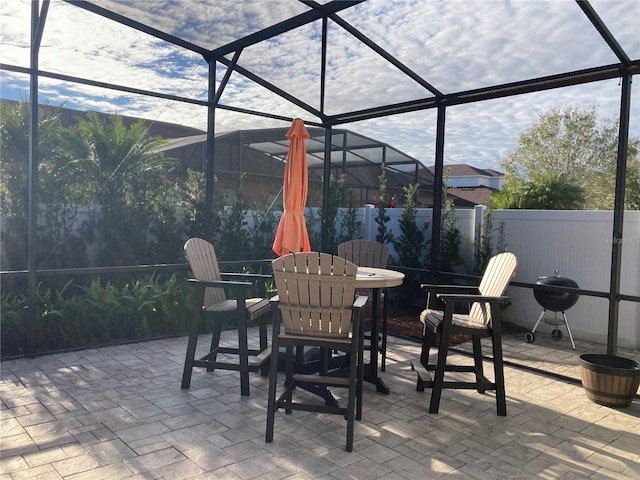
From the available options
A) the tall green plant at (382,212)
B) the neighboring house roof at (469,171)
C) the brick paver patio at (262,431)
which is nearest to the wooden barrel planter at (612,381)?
the brick paver patio at (262,431)

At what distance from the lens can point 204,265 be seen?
397cm

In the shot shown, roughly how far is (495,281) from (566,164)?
11.5 ft

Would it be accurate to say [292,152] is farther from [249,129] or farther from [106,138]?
[106,138]

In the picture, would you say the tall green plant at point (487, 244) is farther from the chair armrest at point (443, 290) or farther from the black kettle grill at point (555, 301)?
the chair armrest at point (443, 290)

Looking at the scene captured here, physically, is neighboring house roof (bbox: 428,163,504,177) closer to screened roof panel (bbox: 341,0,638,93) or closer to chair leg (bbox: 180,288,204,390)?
screened roof panel (bbox: 341,0,638,93)

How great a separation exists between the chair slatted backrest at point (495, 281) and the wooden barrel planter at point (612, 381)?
82 cm

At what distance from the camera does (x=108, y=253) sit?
6.56 meters

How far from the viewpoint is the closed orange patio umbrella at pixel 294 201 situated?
14.2ft

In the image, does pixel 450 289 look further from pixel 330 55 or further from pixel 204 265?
pixel 330 55

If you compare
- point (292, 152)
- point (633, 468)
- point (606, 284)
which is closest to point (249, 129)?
point (292, 152)

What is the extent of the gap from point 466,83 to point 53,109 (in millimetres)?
5035

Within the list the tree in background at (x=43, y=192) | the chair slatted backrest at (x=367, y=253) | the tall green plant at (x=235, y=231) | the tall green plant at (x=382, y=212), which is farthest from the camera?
the tall green plant at (x=382, y=212)

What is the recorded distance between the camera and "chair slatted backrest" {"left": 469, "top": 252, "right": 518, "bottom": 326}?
361 centimetres

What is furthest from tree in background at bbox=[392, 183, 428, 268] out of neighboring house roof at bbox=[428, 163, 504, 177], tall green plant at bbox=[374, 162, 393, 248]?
neighboring house roof at bbox=[428, 163, 504, 177]
